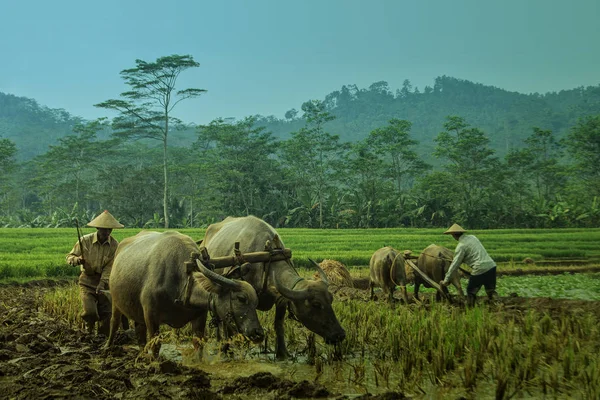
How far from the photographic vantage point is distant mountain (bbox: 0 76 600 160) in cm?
8612

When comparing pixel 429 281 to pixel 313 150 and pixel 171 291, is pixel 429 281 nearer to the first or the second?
pixel 171 291

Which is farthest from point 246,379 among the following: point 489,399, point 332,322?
point 489,399

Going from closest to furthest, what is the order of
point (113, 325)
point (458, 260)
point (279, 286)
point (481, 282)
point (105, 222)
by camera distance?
1. point (279, 286)
2. point (113, 325)
3. point (105, 222)
4. point (458, 260)
5. point (481, 282)

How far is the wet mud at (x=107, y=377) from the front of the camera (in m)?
4.31

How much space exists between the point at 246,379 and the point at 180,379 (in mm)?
730

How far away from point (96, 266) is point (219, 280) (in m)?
2.81

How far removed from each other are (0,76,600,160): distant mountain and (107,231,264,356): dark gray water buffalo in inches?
3141

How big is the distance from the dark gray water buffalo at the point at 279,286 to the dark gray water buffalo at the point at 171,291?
18.9 inches

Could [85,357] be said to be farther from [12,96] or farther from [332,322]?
[12,96]

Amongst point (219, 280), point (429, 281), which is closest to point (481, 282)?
point (429, 281)

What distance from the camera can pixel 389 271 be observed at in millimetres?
10648

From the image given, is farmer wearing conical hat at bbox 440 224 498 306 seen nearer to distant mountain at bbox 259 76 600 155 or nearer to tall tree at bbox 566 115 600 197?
tall tree at bbox 566 115 600 197

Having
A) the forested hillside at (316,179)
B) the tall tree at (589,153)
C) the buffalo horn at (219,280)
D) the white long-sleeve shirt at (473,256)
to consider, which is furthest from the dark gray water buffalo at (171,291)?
the tall tree at (589,153)

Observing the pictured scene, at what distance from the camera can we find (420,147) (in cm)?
8494
